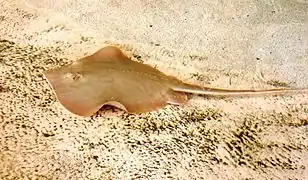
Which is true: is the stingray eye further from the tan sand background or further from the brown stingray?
the tan sand background

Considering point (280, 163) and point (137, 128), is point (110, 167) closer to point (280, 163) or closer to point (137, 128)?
point (137, 128)

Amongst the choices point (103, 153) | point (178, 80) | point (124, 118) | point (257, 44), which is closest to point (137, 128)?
point (124, 118)

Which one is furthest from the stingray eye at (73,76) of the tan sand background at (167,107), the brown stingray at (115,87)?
the tan sand background at (167,107)

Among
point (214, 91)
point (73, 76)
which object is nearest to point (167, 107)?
point (214, 91)

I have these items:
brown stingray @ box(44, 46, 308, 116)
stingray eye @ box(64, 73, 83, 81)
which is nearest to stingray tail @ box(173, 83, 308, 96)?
brown stingray @ box(44, 46, 308, 116)

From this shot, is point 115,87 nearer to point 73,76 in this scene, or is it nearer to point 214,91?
point 73,76

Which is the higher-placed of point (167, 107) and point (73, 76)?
point (73, 76)
